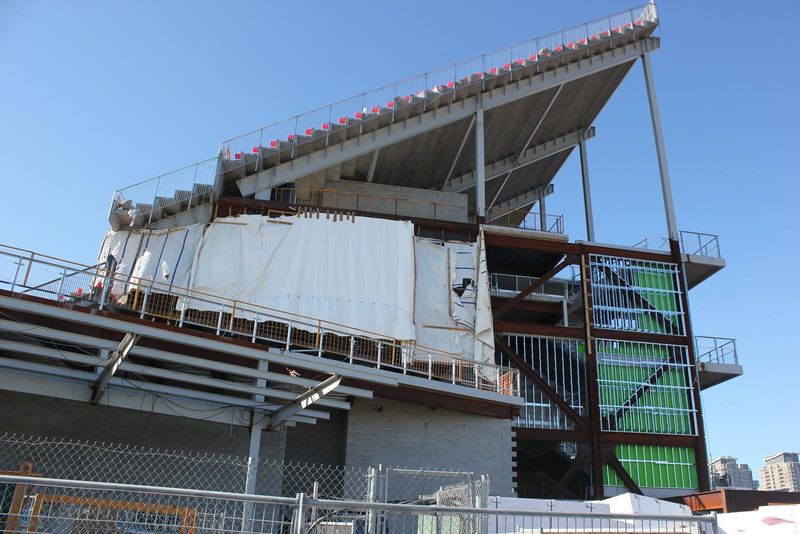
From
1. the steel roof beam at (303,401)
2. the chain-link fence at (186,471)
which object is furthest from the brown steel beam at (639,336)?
the steel roof beam at (303,401)

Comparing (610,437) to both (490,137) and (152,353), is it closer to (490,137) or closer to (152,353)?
(490,137)

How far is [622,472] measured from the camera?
84.0 ft

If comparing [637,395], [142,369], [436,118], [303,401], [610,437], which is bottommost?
[303,401]

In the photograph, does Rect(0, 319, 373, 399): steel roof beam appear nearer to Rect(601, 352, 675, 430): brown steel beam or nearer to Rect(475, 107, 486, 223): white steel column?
Rect(475, 107, 486, 223): white steel column

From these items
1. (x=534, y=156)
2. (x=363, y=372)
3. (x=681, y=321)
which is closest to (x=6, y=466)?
(x=363, y=372)

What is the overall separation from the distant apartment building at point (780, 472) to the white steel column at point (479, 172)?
7285 centimetres

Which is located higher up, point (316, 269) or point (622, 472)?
point (316, 269)

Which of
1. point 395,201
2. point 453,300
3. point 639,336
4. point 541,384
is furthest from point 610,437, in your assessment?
point 395,201

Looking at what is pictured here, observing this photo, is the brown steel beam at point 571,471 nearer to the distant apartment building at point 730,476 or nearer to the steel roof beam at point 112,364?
the distant apartment building at point 730,476

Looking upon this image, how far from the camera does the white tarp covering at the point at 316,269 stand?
73.6 ft

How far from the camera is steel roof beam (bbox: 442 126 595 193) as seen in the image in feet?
109

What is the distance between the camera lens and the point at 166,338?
14.8 m

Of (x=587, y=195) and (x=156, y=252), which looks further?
(x=587, y=195)

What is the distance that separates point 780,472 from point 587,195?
98.5 metres
